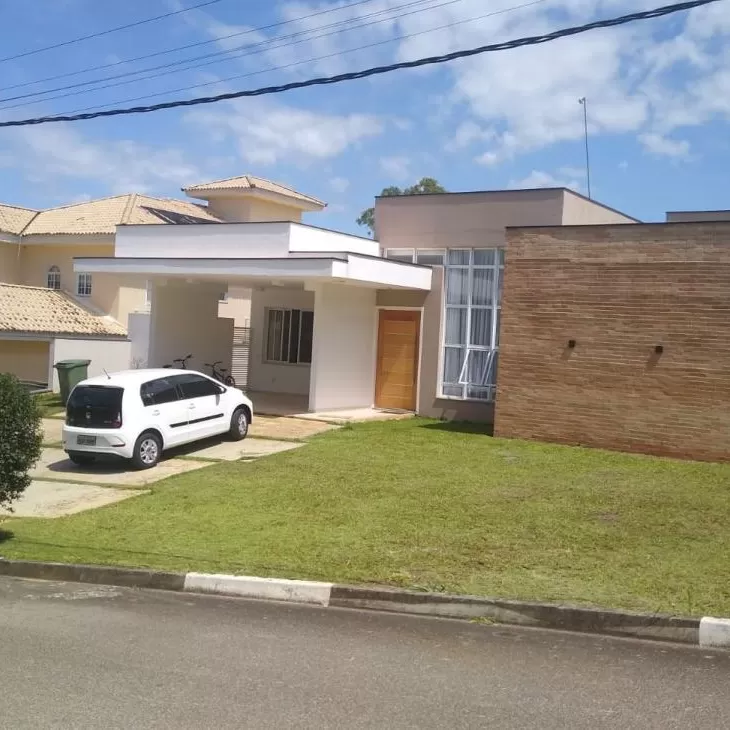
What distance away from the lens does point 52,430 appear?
18.8 meters

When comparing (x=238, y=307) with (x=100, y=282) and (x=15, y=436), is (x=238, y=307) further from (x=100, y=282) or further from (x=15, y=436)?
(x=15, y=436)

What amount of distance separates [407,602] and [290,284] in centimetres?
1516

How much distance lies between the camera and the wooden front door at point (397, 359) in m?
20.9

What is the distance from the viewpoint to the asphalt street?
5.00 metres

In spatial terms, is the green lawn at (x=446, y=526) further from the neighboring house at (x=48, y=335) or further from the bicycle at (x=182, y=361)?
the neighboring house at (x=48, y=335)

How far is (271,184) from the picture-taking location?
3647cm

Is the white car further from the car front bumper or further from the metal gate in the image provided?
the metal gate

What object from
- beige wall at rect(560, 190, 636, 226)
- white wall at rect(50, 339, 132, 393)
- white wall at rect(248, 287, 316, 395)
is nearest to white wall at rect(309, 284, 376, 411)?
white wall at rect(248, 287, 316, 395)

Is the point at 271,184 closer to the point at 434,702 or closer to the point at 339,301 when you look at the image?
the point at 339,301

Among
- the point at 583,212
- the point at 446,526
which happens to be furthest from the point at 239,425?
the point at 583,212

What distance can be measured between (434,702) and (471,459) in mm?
9115

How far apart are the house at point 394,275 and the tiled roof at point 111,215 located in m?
10.5

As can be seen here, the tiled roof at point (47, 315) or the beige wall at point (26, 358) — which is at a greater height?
the tiled roof at point (47, 315)

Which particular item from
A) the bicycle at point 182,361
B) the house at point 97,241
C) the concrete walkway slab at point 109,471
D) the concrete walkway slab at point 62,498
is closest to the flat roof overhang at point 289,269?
the bicycle at point 182,361
